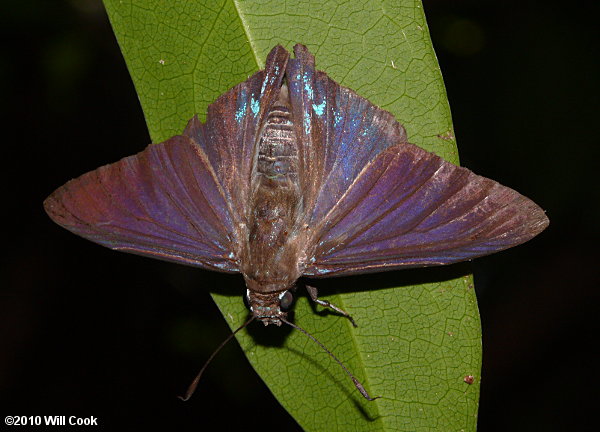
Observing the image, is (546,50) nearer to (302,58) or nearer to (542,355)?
(542,355)

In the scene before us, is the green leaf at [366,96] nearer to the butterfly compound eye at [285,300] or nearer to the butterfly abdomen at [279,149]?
the butterfly compound eye at [285,300]

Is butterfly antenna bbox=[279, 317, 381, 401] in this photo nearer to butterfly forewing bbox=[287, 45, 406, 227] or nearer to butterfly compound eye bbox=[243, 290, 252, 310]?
butterfly compound eye bbox=[243, 290, 252, 310]

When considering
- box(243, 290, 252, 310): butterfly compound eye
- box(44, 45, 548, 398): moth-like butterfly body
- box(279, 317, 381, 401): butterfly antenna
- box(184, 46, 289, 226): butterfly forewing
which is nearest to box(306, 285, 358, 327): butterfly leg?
box(44, 45, 548, 398): moth-like butterfly body

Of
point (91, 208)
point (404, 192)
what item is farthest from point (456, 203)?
point (91, 208)

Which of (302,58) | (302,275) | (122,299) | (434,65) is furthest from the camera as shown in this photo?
(122,299)

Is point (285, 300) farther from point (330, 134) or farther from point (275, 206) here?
point (330, 134)

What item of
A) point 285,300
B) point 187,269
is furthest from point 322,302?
point 187,269
